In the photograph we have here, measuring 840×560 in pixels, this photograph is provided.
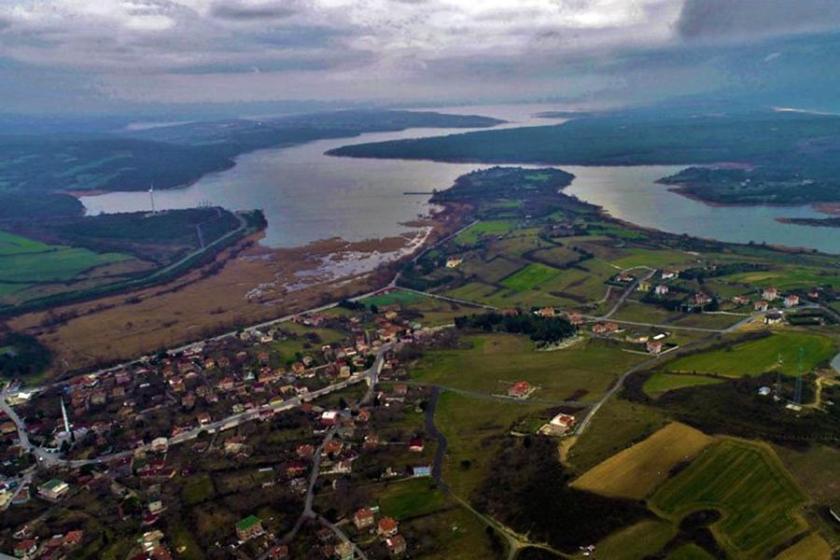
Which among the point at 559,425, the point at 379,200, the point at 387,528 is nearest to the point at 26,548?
the point at 387,528

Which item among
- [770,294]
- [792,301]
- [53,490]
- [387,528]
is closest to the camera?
[387,528]

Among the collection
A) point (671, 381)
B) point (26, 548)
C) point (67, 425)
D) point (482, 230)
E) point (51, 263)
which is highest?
point (671, 381)

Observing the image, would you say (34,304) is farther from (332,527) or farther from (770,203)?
(770,203)

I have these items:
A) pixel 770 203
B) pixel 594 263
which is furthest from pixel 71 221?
pixel 770 203

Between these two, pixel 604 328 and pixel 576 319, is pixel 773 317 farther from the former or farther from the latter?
pixel 576 319

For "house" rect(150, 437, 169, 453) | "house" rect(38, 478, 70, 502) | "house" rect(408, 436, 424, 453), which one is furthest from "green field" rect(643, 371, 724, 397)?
"house" rect(38, 478, 70, 502)

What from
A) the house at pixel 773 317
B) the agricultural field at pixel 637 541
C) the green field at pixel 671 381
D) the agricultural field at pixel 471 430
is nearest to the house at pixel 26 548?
the agricultural field at pixel 471 430

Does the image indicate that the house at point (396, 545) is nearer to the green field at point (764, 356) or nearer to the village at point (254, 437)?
the village at point (254, 437)

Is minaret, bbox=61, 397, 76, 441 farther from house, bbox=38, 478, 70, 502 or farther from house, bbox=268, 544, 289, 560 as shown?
house, bbox=268, 544, 289, 560
